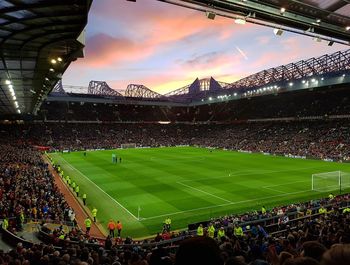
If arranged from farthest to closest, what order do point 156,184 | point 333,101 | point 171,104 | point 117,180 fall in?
point 171,104 → point 333,101 → point 117,180 → point 156,184

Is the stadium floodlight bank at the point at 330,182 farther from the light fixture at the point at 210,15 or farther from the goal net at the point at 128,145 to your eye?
the goal net at the point at 128,145

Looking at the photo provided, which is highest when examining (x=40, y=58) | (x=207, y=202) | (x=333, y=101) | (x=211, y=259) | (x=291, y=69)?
(x=291, y=69)

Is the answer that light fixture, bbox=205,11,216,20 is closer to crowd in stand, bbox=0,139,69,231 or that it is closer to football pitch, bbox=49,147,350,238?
→ football pitch, bbox=49,147,350,238

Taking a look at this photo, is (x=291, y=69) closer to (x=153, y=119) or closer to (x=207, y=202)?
(x=153, y=119)

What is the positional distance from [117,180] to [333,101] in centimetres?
5963

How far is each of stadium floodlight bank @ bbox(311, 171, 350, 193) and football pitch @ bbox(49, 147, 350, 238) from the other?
1.07m

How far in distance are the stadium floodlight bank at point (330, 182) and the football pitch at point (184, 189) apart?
3.50 ft

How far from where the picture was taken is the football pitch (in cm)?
2420

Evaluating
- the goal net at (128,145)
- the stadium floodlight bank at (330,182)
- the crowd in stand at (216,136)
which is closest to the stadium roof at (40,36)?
the stadium floodlight bank at (330,182)

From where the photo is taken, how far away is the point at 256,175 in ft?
128

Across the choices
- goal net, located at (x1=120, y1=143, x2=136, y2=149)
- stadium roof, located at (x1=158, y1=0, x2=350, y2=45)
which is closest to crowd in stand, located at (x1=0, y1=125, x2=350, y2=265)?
stadium roof, located at (x1=158, y1=0, x2=350, y2=45)

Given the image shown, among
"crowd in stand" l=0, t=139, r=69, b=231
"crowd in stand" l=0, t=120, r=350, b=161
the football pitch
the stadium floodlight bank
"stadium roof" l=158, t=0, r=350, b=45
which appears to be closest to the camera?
"stadium roof" l=158, t=0, r=350, b=45

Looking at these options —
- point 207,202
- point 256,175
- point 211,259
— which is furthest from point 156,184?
point 211,259

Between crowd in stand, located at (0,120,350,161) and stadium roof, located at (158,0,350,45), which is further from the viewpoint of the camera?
crowd in stand, located at (0,120,350,161)
